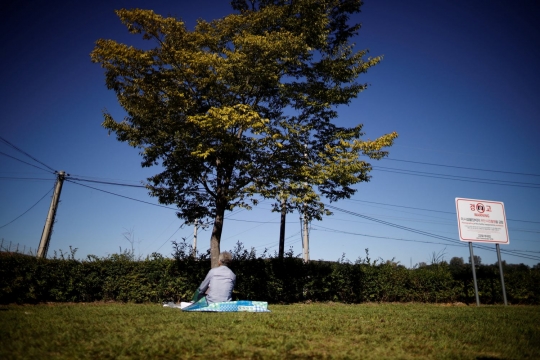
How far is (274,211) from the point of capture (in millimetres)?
12797

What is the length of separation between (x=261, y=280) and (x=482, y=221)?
8927mm

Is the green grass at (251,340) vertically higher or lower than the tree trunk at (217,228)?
lower

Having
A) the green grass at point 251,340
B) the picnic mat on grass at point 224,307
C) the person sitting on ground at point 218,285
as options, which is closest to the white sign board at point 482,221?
the green grass at point 251,340

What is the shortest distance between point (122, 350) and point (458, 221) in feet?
41.1

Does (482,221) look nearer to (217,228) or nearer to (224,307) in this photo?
(217,228)

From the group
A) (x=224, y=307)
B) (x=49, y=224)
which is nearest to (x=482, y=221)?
(x=224, y=307)

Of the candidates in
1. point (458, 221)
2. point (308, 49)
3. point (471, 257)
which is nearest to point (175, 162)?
point (308, 49)

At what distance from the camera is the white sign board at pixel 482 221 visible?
1248cm

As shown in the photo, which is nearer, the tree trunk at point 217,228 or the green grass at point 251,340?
the green grass at point 251,340

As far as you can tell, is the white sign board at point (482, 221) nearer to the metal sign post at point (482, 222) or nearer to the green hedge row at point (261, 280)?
the metal sign post at point (482, 222)

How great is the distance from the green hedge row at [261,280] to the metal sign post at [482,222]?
3207 mm

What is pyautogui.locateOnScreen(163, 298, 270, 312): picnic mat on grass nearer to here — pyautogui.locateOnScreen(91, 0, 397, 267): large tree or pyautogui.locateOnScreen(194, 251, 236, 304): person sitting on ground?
pyautogui.locateOnScreen(194, 251, 236, 304): person sitting on ground

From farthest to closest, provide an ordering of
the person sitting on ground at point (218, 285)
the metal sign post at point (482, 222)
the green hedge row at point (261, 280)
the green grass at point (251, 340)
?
the metal sign post at point (482, 222) → the green hedge row at point (261, 280) → the person sitting on ground at point (218, 285) → the green grass at point (251, 340)

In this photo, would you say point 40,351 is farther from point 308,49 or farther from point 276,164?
point 308,49
